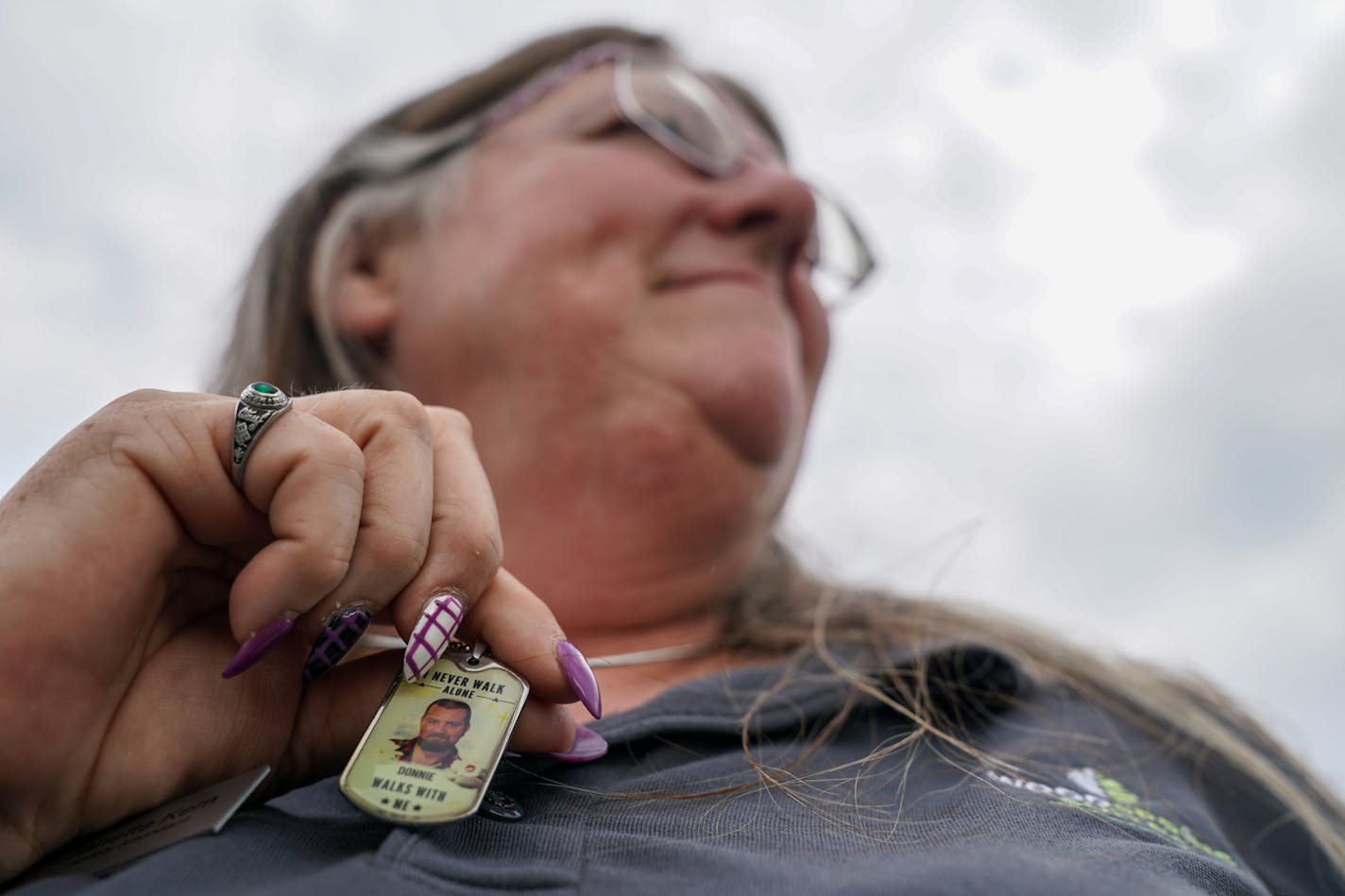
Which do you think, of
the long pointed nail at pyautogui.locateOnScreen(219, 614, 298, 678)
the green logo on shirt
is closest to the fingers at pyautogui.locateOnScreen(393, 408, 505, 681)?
the long pointed nail at pyautogui.locateOnScreen(219, 614, 298, 678)

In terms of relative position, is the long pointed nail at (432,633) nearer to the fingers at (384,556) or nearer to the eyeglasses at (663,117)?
the fingers at (384,556)

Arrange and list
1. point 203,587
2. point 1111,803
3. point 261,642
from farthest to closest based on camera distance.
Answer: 1. point 1111,803
2. point 203,587
3. point 261,642

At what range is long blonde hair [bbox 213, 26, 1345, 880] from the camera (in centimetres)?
167

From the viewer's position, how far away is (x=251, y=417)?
936mm

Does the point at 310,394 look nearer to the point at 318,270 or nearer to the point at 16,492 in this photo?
the point at 16,492

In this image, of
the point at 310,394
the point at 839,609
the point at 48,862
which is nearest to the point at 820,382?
the point at 839,609

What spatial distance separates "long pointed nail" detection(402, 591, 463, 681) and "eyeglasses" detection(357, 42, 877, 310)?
5.12ft

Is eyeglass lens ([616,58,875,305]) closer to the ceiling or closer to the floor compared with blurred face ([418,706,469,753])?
closer to the ceiling

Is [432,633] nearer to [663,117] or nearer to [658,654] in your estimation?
[658,654]

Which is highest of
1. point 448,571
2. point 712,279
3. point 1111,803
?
point 712,279

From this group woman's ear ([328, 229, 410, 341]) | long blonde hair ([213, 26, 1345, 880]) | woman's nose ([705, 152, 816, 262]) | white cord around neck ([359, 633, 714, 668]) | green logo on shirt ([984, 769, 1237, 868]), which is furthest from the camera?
woman's ear ([328, 229, 410, 341])

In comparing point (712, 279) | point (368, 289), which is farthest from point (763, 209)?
point (368, 289)

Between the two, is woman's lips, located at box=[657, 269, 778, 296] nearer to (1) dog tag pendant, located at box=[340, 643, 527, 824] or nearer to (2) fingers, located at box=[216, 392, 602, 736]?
(2) fingers, located at box=[216, 392, 602, 736]

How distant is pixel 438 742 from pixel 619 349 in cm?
116
